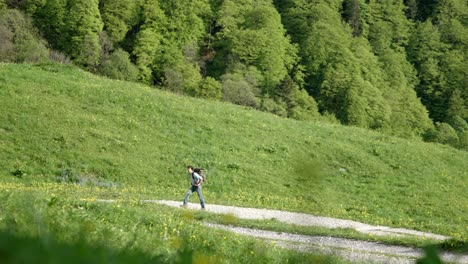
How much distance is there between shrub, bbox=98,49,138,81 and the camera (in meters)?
77.9

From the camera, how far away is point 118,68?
258ft

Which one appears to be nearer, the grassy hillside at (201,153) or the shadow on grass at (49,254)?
the shadow on grass at (49,254)

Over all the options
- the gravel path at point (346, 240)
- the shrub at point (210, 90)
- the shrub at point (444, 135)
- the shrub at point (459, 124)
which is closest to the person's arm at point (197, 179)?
the gravel path at point (346, 240)

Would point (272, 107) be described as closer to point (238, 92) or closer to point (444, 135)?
point (238, 92)

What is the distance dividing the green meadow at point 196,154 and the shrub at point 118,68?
35.0m

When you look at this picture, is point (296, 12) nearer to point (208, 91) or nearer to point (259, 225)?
point (208, 91)

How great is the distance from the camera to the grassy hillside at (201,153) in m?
30.1

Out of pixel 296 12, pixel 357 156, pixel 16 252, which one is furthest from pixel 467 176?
pixel 296 12

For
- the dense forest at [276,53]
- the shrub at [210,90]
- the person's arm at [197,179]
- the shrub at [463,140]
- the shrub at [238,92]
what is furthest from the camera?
the shrub at [463,140]

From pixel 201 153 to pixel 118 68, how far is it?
45.6 metres

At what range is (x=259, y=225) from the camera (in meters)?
22.0

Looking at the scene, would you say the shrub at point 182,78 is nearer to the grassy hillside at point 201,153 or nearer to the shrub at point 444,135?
the shrub at point 444,135

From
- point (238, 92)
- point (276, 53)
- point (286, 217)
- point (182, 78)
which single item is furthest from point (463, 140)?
point (286, 217)

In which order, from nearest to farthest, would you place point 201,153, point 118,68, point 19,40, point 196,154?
point 196,154, point 201,153, point 19,40, point 118,68
